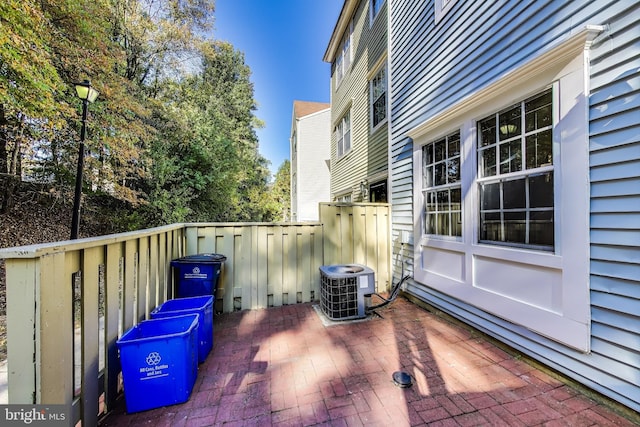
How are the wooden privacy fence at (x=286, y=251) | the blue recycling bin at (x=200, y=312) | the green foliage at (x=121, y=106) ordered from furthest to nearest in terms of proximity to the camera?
the green foliage at (x=121, y=106), the wooden privacy fence at (x=286, y=251), the blue recycling bin at (x=200, y=312)

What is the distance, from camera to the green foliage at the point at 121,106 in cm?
476

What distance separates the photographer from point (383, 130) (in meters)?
5.68

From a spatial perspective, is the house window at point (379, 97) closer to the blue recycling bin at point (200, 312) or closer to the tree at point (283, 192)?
the blue recycling bin at point (200, 312)

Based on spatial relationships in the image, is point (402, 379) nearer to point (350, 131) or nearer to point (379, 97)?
point (379, 97)

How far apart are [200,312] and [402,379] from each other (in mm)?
1925

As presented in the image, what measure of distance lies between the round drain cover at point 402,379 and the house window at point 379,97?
4.92 meters

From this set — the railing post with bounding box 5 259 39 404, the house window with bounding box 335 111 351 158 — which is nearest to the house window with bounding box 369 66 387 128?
the house window with bounding box 335 111 351 158

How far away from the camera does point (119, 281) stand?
7.30 feet

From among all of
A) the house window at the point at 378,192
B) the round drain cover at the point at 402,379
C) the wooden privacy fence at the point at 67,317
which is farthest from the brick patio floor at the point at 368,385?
the house window at the point at 378,192

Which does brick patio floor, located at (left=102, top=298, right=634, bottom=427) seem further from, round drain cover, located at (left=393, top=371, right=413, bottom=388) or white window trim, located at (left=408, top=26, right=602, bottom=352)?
white window trim, located at (left=408, top=26, right=602, bottom=352)

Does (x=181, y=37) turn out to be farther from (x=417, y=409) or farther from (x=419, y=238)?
(x=417, y=409)

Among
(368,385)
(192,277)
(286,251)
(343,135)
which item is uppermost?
(343,135)

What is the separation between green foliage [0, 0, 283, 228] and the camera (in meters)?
4.76

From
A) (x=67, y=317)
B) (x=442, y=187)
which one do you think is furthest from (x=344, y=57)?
(x=67, y=317)
